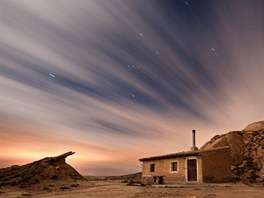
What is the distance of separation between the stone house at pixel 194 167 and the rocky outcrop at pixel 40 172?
504 inches

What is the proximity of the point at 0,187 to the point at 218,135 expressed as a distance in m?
39.2

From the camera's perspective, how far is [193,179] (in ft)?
89.0

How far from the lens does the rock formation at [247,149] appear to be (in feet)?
113

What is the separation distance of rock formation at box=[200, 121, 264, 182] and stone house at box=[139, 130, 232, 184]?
13.7ft

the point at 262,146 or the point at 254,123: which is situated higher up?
the point at 254,123

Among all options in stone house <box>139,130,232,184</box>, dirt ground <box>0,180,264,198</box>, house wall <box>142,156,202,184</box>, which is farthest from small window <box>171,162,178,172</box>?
dirt ground <box>0,180,264,198</box>

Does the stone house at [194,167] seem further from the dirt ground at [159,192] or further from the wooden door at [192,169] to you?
the dirt ground at [159,192]

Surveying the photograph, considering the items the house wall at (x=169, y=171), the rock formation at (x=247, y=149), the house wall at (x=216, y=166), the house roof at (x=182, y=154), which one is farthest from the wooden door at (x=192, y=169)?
the rock formation at (x=247, y=149)

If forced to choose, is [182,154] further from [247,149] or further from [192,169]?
[247,149]

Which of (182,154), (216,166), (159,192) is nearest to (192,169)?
(182,154)

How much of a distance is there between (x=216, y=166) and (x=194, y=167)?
238cm

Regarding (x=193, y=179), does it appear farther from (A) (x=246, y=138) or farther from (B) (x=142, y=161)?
(A) (x=246, y=138)

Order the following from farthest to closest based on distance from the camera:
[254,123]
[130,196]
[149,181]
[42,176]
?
1. [254,123]
2. [42,176]
3. [149,181]
4. [130,196]

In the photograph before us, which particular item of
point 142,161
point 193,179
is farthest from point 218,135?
point 193,179
